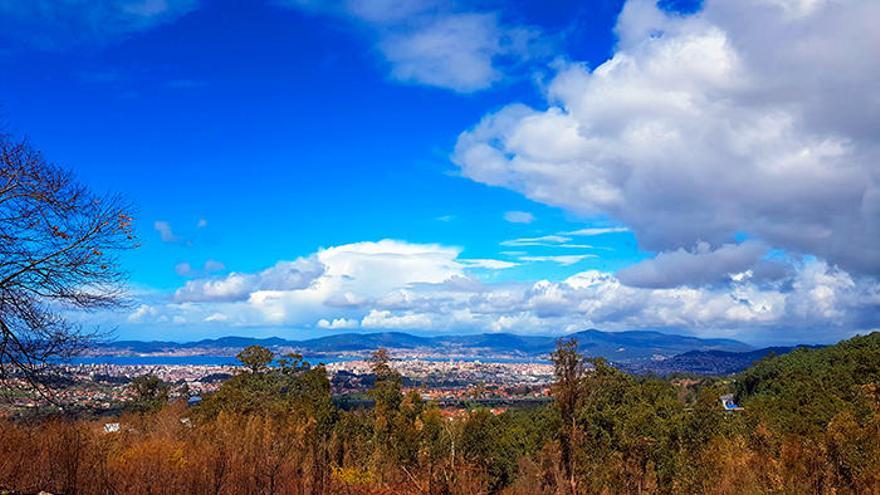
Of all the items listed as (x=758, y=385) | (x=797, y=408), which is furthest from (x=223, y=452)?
(x=758, y=385)

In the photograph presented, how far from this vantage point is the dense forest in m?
6.51

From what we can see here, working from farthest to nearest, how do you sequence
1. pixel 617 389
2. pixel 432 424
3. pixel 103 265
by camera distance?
pixel 617 389
pixel 432 424
pixel 103 265

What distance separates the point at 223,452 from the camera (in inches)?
266

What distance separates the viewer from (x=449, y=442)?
14758 millimetres

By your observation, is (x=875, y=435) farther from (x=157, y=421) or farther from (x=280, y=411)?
(x=157, y=421)

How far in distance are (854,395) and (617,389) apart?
42.7ft

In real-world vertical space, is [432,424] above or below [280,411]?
below

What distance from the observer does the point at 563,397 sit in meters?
7.01

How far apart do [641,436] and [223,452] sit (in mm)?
28297

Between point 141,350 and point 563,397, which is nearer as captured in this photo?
point 563,397

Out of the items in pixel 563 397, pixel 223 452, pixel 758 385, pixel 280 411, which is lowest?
pixel 758 385

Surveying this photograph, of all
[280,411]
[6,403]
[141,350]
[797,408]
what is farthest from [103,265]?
[141,350]

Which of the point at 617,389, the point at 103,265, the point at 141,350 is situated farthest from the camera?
the point at 141,350

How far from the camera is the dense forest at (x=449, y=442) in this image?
6508 mm
